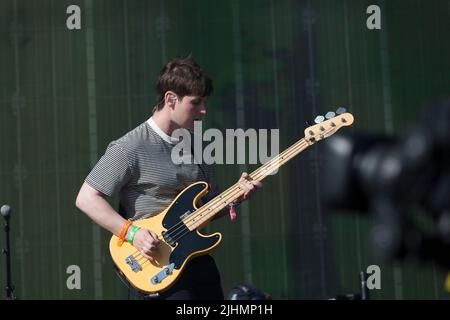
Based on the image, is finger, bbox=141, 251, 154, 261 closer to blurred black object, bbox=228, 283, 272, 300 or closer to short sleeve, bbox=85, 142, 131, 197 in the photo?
short sleeve, bbox=85, 142, 131, 197

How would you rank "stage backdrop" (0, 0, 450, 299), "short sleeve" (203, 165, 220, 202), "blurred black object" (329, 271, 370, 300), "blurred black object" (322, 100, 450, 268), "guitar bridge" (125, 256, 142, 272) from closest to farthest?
"blurred black object" (322, 100, 450, 268), "blurred black object" (329, 271, 370, 300), "guitar bridge" (125, 256, 142, 272), "short sleeve" (203, 165, 220, 202), "stage backdrop" (0, 0, 450, 299)

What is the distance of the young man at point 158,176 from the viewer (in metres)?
5.30

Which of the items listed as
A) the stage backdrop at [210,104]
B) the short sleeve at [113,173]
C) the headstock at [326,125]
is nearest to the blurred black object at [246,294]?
the short sleeve at [113,173]

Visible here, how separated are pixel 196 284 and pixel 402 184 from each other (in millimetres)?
3236

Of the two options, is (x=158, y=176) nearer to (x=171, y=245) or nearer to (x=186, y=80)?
(x=171, y=245)

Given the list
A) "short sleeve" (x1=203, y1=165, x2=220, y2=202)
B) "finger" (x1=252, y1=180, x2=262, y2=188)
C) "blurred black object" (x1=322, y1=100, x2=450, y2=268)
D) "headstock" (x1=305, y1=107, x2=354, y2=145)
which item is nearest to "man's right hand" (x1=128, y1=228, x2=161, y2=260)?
"short sleeve" (x1=203, y1=165, x2=220, y2=202)

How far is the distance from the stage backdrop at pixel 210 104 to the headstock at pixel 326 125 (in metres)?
2.51

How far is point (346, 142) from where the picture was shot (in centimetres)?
225

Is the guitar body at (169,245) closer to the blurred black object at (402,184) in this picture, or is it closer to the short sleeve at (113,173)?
the short sleeve at (113,173)

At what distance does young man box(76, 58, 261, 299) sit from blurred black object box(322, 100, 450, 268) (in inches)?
120

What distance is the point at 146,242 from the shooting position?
207 inches

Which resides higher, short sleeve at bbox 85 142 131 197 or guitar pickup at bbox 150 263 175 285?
short sleeve at bbox 85 142 131 197

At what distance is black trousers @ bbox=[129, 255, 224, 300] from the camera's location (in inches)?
206

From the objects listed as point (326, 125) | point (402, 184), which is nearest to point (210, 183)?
point (326, 125)
